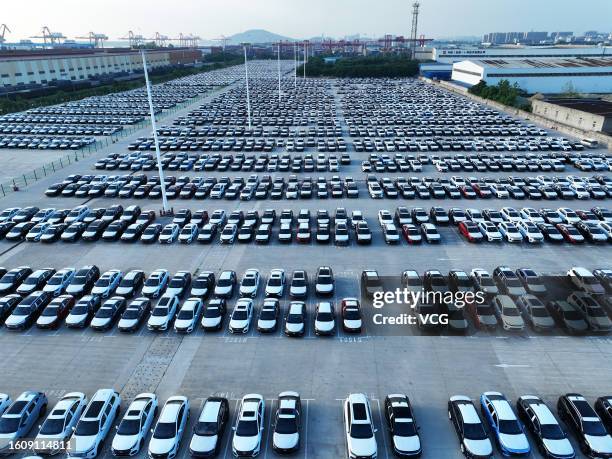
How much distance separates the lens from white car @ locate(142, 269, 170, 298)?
2682 centimetres

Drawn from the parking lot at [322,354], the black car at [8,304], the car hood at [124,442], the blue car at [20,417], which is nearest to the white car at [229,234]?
the parking lot at [322,354]

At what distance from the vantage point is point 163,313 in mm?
24359

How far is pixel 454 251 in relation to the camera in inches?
Answer: 1287

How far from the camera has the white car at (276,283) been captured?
87.8 feet

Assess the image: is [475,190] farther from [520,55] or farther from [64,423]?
[520,55]

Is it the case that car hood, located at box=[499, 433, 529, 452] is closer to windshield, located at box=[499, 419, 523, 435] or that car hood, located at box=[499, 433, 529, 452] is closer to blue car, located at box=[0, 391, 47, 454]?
windshield, located at box=[499, 419, 523, 435]

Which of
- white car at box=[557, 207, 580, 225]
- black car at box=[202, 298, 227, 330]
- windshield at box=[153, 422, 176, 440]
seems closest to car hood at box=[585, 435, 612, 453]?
windshield at box=[153, 422, 176, 440]

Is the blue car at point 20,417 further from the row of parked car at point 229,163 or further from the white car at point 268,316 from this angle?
the row of parked car at point 229,163

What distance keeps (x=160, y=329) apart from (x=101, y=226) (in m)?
16.6

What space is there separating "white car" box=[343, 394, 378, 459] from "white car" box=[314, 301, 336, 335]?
535 cm

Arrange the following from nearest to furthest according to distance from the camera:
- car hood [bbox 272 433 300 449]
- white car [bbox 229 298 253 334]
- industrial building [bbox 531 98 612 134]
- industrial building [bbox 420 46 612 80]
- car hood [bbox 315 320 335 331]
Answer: car hood [bbox 272 433 300 449], car hood [bbox 315 320 335 331], white car [bbox 229 298 253 334], industrial building [bbox 531 98 612 134], industrial building [bbox 420 46 612 80]

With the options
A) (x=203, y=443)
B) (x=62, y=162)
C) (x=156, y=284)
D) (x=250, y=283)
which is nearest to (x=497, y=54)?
(x=62, y=162)

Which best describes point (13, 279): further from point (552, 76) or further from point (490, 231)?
point (552, 76)

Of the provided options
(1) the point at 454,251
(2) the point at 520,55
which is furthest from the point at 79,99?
(2) the point at 520,55
